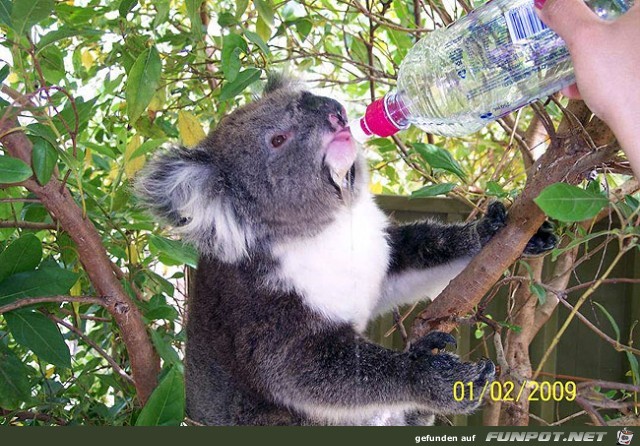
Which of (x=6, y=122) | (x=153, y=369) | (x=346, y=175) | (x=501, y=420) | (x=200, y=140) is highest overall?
(x=6, y=122)

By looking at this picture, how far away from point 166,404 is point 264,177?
804mm

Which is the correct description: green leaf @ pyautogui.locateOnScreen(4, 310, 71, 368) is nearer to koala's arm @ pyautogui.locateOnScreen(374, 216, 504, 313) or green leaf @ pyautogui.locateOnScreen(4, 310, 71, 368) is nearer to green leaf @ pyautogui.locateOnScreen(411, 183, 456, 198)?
green leaf @ pyautogui.locateOnScreen(411, 183, 456, 198)

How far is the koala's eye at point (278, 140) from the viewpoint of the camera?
1.85m

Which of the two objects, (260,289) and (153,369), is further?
(260,289)

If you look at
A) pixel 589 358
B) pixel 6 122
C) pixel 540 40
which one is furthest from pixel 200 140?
pixel 589 358

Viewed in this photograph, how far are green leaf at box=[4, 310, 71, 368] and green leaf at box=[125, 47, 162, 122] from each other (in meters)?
0.49

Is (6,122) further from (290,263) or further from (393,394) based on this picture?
(393,394)

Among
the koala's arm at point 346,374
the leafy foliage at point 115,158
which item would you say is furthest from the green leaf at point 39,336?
the koala's arm at point 346,374

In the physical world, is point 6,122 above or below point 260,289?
above

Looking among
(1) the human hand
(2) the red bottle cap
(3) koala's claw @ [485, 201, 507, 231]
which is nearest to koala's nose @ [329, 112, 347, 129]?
(2) the red bottle cap

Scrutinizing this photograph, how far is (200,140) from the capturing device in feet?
6.61

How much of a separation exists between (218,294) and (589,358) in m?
1.28

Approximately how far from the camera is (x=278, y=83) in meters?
2.18

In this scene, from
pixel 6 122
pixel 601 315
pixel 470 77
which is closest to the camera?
pixel 6 122
